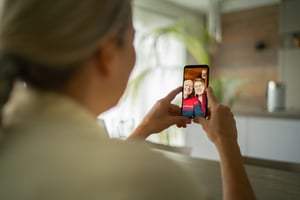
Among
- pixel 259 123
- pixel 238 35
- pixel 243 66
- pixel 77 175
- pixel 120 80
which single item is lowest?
pixel 259 123

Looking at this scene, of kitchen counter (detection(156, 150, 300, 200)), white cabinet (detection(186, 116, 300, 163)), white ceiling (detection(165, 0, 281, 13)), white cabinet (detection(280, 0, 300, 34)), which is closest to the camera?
kitchen counter (detection(156, 150, 300, 200))

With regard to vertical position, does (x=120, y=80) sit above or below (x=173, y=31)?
below

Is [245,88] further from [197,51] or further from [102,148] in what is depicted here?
[102,148]

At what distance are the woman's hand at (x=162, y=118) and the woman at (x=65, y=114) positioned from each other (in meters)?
0.46

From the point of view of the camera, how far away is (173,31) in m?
2.41

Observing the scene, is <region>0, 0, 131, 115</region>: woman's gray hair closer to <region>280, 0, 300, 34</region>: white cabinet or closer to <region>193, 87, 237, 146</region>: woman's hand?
<region>193, 87, 237, 146</region>: woman's hand

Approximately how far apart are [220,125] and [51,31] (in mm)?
465

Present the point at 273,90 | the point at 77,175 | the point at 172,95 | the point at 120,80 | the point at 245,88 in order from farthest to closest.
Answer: the point at 245,88 < the point at 273,90 < the point at 172,95 < the point at 120,80 < the point at 77,175

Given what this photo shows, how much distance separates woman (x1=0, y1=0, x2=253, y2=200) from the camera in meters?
0.35

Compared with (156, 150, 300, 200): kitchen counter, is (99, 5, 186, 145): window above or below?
above

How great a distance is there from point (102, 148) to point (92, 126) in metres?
0.04

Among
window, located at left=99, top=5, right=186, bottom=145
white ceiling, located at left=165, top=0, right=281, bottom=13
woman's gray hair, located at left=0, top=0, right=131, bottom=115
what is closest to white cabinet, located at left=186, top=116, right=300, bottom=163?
window, located at left=99, top=5, right=186, bottom=145

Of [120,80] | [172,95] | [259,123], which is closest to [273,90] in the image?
[259,123]

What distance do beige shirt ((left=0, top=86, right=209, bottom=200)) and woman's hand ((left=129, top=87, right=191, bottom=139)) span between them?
1.55ft
